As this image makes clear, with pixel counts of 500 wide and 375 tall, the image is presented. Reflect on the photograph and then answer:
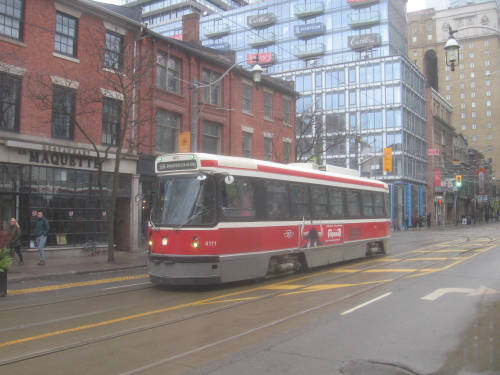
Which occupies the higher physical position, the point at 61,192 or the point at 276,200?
the point at 61,192

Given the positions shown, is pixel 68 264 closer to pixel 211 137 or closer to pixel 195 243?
pixel 195 243

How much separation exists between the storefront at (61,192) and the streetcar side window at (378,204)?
1038 centimetres

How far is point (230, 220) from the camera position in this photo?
10.7 metres

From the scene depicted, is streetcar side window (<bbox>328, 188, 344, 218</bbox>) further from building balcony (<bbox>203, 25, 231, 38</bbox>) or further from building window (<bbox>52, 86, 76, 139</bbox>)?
building balcony (<bbox>203, 25, 231, 38</bbox>)

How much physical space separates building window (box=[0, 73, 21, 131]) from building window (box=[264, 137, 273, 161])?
51.9ft

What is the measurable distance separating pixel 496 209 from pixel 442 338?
4556 inches

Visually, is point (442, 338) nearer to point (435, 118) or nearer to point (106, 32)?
point (106, 32)

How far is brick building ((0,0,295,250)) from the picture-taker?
56.1 ft

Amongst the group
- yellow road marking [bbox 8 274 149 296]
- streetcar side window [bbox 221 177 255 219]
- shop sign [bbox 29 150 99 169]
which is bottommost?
yellow road marking [bbox 8 274 149 296]

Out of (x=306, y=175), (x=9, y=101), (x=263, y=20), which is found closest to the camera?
(x=306, y=175)

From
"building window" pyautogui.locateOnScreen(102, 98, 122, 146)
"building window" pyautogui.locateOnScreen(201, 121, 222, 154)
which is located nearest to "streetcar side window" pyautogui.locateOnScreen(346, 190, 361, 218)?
"building window" pyautogui.locateOnScreen(102, 98, 122, 146)

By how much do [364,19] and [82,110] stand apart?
170 ft

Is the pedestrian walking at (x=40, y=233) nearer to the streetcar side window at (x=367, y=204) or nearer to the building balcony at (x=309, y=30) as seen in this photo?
the streetcar side window at (x=367, y=204)

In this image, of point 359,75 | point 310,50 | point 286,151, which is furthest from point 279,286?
point 310,50
